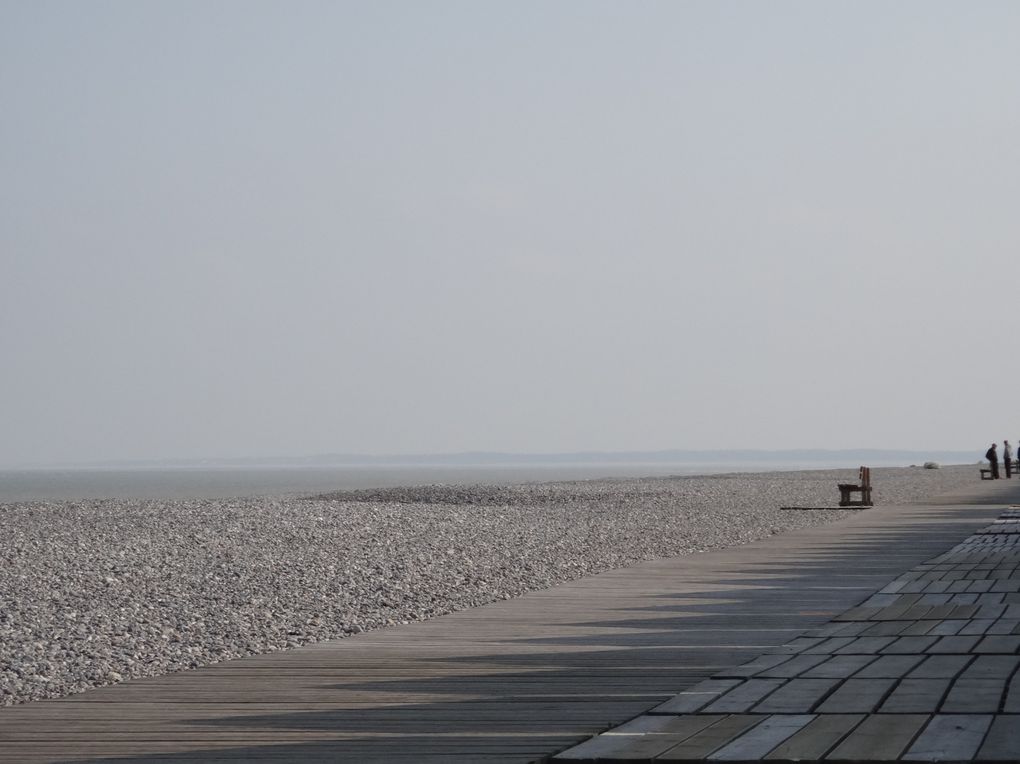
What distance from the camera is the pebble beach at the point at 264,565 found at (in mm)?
8727

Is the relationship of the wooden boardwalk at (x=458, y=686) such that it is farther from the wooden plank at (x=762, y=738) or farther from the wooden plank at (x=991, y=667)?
the wooden plank at (x=991, y=667)

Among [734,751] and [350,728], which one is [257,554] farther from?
[734,751]

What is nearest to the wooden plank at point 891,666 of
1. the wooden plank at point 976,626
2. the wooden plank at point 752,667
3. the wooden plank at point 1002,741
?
the wooden plank at point 752,667

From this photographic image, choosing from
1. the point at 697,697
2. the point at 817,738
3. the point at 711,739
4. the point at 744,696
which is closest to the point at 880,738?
the point at 817,738

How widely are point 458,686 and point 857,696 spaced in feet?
6.25

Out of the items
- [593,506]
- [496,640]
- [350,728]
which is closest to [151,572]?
[496,640]

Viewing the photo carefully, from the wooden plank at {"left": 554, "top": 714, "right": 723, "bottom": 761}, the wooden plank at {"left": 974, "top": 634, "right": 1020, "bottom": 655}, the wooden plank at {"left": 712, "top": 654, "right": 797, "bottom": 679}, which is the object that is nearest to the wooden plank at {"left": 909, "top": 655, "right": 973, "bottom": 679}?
the wooden plank at {"left": 974, "top": 634, "right": 1020, "bottom": 655}

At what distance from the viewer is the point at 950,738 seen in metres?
→ 4.57

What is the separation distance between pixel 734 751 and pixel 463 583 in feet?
27.4

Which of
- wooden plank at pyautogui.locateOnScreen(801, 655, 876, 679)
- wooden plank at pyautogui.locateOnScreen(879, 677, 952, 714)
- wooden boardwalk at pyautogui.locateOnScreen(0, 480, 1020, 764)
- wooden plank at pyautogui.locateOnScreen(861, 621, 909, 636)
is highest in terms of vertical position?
wooden plank at pyautogui.locateOnScreen(879, 677, 952, 714)

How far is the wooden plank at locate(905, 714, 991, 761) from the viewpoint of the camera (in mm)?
4301

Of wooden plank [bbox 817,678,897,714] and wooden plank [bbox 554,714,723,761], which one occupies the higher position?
wooden plank [bbox 817,678,897,714]

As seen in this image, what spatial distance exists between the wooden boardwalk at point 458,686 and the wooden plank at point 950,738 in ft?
2.48

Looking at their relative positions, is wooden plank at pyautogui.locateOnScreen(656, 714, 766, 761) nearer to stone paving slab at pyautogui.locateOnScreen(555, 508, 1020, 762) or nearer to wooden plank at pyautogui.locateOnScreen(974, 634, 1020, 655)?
stone paving slab at pyautogui.locateOnScreen(555, 508, 1020, 762)
